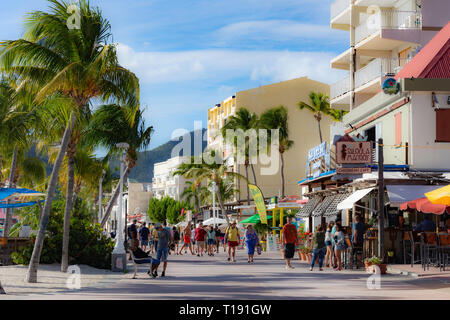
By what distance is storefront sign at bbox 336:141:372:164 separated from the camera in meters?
25.4

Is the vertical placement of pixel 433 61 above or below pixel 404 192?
above

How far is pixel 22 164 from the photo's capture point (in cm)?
4053

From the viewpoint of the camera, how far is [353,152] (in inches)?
1004

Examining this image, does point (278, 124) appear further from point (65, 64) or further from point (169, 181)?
point (169, 181)

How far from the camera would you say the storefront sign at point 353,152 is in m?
25.4

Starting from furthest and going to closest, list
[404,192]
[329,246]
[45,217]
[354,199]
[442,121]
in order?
1. [442,121]
2. [354,199]
3. [404,192]
4. [329,246]
5. [45,217]

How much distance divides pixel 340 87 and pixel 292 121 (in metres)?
34.3

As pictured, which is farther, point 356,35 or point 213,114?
point 213,114

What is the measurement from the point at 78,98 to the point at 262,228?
27.4 metres

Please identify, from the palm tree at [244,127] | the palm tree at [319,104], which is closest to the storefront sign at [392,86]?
the palm tree at [319,104]

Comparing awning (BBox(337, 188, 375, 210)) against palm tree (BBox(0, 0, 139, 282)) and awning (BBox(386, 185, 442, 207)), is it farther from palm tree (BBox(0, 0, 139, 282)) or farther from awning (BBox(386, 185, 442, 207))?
palm tree (BBox(0, 0, 139, 282))

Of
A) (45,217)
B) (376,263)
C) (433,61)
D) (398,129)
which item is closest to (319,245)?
(376,263)
